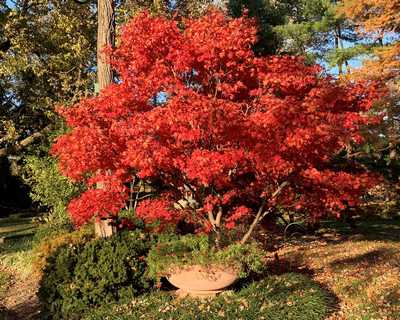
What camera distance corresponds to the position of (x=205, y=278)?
7.97 metres

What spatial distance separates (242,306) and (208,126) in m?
3.10

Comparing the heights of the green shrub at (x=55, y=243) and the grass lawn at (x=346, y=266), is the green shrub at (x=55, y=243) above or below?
above

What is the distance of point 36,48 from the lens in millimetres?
18250

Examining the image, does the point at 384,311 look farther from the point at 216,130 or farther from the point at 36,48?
the point at 36,48

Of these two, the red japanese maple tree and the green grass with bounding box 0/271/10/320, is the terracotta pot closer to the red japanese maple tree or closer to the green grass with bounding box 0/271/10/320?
the red japanese maple tree

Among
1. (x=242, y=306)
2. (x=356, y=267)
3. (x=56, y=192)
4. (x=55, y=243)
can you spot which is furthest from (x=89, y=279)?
(x=56, y=192)

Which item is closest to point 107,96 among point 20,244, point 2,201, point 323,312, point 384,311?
point 323,312

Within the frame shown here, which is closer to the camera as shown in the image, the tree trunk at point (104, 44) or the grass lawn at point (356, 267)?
the grass lawn at point (356, 267)

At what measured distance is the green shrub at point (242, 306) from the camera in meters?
7.30

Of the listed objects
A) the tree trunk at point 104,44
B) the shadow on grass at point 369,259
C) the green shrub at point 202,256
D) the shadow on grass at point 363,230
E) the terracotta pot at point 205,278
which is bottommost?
the shadow on grass at point 363,230

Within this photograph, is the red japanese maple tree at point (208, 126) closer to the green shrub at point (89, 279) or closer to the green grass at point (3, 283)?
the green shrub at point (89, 279)

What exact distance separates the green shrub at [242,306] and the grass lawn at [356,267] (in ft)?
1.68

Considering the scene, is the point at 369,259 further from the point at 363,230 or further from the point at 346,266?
the point at 363,230

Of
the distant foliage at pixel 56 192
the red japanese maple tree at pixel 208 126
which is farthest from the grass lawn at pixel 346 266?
the red japanese maple tree at pixel 208 126
